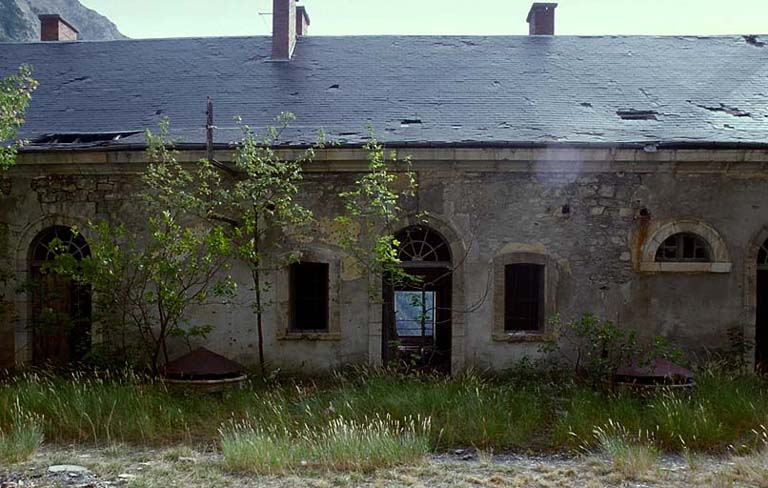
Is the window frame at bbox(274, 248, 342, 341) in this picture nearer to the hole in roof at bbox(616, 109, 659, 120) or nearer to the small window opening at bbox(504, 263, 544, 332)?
the small window opening at bbox(504, 263, 544, 332)

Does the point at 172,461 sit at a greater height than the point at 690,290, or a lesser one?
lesser

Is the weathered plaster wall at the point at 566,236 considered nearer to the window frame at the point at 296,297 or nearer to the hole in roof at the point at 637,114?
the window frame at the point at 296,297

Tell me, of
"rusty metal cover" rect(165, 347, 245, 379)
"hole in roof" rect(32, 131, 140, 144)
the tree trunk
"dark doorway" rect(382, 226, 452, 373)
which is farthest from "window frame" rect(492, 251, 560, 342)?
"hole in roof" rect(32, 131, 140, 144)

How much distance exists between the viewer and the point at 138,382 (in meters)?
8.27

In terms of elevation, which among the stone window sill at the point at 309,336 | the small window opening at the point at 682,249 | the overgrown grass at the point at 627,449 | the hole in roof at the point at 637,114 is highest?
the hole in roof at the point at 637,114

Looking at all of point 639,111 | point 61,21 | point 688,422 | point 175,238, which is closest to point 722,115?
point 639,111

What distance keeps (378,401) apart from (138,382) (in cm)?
302

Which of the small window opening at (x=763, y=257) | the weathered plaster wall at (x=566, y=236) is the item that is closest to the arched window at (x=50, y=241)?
the weathered plaster wall at (x=566, y=236)

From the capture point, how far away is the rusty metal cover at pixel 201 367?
827 centimetres

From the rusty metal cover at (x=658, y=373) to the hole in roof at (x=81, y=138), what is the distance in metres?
7.58

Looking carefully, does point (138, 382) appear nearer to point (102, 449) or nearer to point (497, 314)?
point (102, 449)

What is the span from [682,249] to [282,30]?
799 cm

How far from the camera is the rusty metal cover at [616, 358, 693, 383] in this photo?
7.84 meters

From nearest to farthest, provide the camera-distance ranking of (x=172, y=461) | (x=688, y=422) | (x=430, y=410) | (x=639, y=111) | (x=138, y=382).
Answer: (x=172, y=461), (x=688, y=422), (x=430, y=410), (x=138, y=382), (x=639, y=111)
